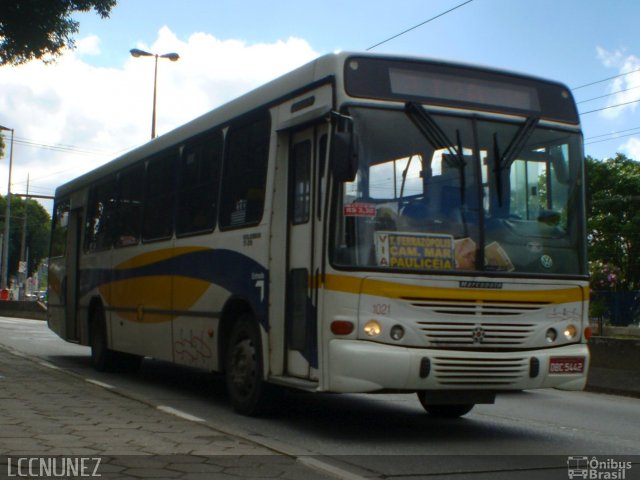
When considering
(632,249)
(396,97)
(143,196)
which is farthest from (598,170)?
(396,97)

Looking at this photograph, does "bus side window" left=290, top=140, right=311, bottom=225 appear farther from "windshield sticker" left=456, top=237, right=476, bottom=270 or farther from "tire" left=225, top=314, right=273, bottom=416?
"windshield sticker" left=456, top=237, right=476, bottom=270

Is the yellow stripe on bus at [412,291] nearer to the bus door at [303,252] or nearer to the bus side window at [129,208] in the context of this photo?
the bus door at [303,252]

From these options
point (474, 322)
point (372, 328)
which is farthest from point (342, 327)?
point (474, 322)

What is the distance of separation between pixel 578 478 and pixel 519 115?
141 inches

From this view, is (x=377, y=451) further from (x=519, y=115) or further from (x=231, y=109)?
(x=231, y=109)

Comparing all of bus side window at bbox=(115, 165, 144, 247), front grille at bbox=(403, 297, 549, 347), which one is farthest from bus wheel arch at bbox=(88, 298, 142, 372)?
front grille at bbox=(403, 297, 549, 347)

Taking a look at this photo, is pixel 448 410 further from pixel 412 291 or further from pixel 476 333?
pixel 412 291

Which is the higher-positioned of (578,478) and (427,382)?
(427,382)

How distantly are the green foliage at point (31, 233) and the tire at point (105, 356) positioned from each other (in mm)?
90900

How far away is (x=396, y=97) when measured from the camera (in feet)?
28.5

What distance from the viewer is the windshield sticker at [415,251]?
8.31 metres

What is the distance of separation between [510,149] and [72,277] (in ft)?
34.7

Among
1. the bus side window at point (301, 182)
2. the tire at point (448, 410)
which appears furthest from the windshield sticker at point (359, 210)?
the tire at point (448, 410)

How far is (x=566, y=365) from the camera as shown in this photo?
879cm
